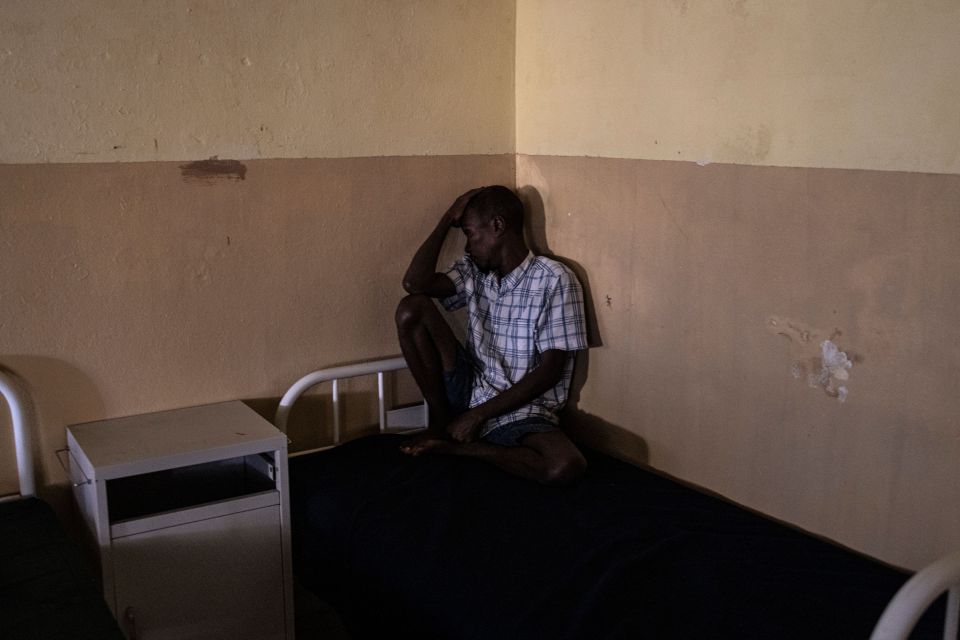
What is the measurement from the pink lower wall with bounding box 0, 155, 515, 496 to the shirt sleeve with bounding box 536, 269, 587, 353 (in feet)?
1.68

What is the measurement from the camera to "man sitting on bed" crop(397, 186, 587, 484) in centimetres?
284

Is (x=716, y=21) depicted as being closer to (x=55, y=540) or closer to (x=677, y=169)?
(x=677, y=169)

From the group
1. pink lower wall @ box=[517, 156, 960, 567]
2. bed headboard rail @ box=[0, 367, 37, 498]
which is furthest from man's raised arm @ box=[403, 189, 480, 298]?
bed headboard rail @ box=[0, 367, 37, 498]

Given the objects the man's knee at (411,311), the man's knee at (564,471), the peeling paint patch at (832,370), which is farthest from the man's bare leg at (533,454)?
the peeling paint patch at (832,370)

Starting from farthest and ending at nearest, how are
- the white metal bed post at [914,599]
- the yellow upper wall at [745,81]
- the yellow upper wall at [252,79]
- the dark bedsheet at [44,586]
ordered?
the yellow upper wall at [252,79] < the yellow upper wall at [745,81] < the dark bedsheet at [44,586] < the white metal bed post at [914,599]

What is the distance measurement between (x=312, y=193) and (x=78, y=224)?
2.24ft

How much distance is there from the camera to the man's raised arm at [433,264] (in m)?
2.99

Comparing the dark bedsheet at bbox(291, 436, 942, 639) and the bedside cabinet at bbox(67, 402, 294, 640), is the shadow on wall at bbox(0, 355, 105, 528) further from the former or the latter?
the dark bedsheet at bbox(291, 436, 942, 639)

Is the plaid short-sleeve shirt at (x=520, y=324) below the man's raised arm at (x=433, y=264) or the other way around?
below

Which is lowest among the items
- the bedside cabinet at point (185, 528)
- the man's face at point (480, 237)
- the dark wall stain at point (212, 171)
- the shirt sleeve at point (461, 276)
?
the bedside cabinet at point (185, 528)

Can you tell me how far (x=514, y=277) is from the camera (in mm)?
2959

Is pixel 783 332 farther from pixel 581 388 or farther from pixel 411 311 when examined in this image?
pixel 411 311

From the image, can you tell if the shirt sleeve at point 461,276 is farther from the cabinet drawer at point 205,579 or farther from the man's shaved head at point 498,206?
the cabinet drawer at point 205,579

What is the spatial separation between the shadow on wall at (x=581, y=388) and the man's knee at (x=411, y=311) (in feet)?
1.54
